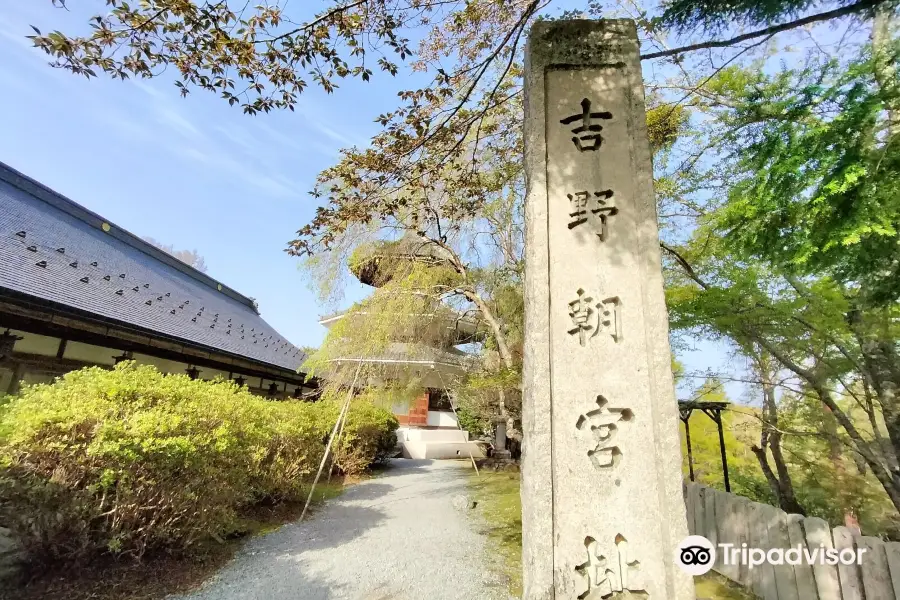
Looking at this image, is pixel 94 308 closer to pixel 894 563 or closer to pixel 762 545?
pixel 762 545

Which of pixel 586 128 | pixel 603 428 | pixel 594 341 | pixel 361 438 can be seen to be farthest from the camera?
pixel 361 438

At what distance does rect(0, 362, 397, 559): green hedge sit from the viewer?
357 centimetres

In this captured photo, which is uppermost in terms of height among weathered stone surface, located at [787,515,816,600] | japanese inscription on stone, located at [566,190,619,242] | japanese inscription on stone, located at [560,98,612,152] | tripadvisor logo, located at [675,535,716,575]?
japanese inscription on stone, located at [560,98,612,152]

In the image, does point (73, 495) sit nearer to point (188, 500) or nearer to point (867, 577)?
point (188, 500)

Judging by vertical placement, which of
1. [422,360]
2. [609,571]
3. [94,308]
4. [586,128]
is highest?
[586,128]

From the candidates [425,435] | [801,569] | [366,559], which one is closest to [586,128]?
[801,569]

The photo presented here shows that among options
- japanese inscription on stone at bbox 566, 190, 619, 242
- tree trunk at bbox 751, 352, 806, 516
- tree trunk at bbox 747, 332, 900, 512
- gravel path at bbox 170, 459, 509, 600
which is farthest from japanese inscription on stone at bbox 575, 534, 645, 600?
tree trunk at bbox 751, 352, 806, 516

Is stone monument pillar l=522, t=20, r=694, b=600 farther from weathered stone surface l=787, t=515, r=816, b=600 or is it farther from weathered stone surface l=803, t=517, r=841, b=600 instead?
weathered stone surface l=787, t=515, r=816, b=600

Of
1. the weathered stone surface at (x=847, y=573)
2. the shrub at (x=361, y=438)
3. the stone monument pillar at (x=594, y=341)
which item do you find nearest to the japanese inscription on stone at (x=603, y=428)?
the stone monument pillar at (x=594, y=341)

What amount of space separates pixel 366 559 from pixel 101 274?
7860mm

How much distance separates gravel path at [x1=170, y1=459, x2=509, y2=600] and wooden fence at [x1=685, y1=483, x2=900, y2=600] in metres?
2.63

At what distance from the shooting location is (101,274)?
8.51 meters

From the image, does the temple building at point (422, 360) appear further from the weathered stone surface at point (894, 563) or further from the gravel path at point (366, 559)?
the weathered stone surface at point (894, 563)

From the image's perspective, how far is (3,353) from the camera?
5516 millimetres
